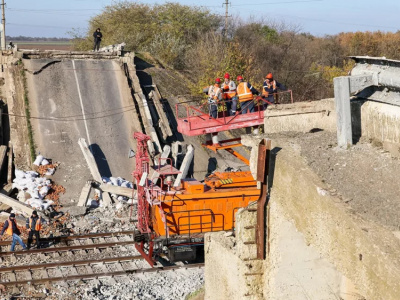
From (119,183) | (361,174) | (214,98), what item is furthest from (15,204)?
(361,174)

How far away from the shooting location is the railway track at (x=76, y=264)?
1484 cm

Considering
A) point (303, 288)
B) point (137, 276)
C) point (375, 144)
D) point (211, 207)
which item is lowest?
point (137, 276)

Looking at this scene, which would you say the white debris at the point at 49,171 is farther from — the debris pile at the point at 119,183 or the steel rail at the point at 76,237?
the steel rail at the point at 76,237

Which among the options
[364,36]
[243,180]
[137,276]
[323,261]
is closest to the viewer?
Answer: [323,261]

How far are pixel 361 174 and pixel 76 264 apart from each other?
421 inches

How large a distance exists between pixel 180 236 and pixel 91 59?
14.9 m

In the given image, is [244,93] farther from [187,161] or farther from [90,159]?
[90,159]

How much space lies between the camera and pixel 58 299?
13.8 meters

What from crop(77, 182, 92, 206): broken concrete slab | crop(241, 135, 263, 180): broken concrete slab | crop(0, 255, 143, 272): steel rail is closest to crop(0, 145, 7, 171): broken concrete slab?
crop(77, 182, 92, 206): broken concrete slab

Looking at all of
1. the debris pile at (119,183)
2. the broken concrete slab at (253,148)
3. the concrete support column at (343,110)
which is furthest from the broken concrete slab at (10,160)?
the concrete support column at (343,110)

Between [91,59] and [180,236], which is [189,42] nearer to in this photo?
[91,59]

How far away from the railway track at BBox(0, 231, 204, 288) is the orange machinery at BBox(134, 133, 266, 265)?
0.61 meters

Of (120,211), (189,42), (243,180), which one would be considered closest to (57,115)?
(120,211)

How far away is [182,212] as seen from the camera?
1535 centimetres
